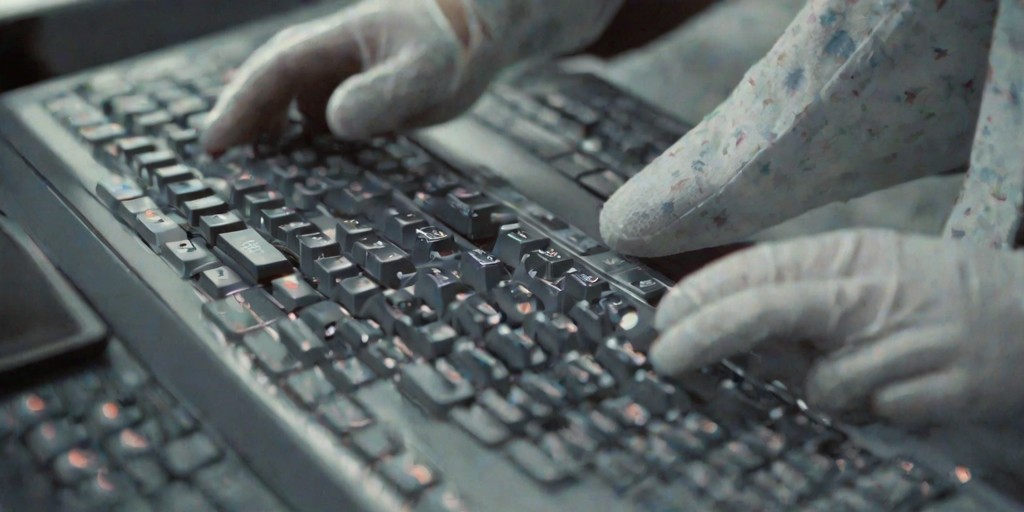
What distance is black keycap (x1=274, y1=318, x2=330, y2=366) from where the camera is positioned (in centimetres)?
43

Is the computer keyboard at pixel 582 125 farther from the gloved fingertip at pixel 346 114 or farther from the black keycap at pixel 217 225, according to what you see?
the black keycap at pixel 217 225

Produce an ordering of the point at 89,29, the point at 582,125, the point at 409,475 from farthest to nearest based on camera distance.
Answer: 1. the point at 89,29
2. the point at 582,125
3. the point at 409,475

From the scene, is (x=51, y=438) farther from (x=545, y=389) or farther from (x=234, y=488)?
(x=545, y=389)

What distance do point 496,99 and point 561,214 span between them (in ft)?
0.59

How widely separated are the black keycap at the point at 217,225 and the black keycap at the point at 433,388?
0.52 ft

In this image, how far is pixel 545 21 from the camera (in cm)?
72

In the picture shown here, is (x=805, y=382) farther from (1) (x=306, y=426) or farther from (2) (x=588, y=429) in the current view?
(1) (x=306, y=426)

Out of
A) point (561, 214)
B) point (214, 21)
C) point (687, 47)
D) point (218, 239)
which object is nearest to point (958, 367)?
point (561, 214)

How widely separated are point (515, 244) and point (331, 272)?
9 cm

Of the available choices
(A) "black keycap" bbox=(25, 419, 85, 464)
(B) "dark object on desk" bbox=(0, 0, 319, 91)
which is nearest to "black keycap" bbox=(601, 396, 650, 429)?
(A) "black keycap" bbox=(25, 419, 85, 464)

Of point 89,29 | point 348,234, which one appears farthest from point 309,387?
point 89,29

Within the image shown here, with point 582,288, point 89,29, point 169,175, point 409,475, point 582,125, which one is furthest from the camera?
point 89,29

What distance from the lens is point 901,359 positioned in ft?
1.33

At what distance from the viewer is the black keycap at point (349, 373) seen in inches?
16.6
